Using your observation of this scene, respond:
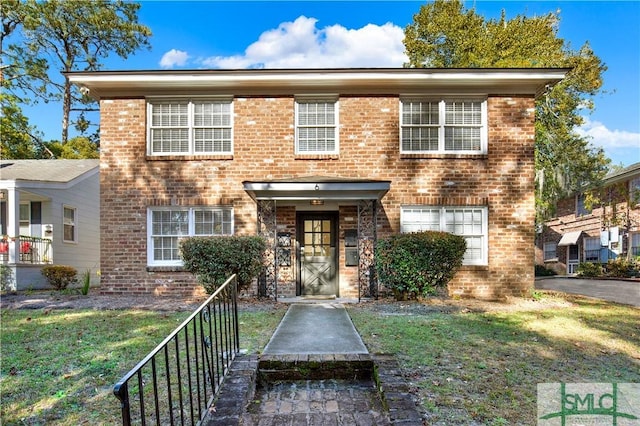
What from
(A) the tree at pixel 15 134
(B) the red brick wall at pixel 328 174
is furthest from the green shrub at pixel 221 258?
(A) the tree at pixel 15 134

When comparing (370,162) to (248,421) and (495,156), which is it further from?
(248,421)

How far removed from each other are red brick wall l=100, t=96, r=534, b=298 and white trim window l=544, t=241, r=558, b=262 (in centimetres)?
1868

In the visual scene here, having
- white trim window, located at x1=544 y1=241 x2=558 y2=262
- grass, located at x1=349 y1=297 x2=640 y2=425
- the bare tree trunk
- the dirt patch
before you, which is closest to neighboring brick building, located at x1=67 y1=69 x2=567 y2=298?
the dirt patch

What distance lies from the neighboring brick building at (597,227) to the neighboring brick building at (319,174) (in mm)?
12414

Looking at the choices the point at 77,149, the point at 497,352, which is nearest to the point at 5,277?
the point at 77,149

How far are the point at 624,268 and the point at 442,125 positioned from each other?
44.1 feet

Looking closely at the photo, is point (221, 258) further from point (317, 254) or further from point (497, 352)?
point (497, 352)

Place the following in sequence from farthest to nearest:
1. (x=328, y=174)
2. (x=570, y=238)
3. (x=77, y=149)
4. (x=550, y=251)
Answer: (x=550, y=251), (x=570, y=238), (x=77, y=149), (x=328, y=174)

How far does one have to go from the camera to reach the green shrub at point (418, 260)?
27.5 feet

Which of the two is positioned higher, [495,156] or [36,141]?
[36,141]

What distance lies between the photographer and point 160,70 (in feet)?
30.9

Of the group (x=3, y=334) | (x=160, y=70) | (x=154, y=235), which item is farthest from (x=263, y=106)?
(x=3, y=334)

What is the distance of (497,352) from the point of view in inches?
189

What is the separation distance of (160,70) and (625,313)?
10.9 m
